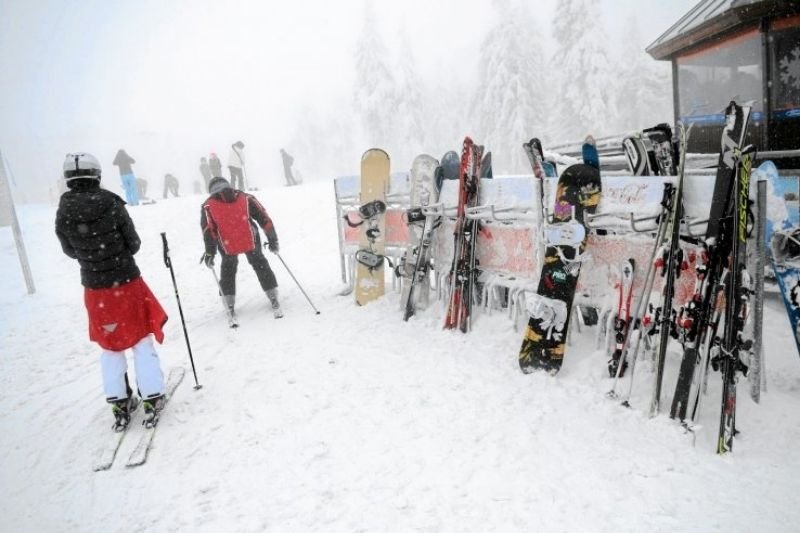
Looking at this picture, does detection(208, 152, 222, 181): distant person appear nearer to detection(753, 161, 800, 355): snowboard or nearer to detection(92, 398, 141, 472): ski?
detection(92, 398, 141, 472): ski

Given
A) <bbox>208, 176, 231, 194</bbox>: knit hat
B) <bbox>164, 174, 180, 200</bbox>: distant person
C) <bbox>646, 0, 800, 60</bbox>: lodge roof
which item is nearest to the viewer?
<bbox>208, 176, 231, 194</bbox>: knit hat

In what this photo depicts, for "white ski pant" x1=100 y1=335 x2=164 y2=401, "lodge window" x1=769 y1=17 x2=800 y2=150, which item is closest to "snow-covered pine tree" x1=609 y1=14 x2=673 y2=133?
"lodge window" x1=769 y1=17 x2=800 y2=150

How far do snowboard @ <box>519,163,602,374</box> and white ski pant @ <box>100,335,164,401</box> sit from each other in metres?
3.12

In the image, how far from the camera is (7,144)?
303 feet

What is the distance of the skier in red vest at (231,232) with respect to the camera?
561cm

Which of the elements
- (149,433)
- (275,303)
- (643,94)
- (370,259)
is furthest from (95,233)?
(643,94)

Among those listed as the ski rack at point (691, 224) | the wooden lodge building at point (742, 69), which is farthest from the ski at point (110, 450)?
the wooden lodge building at point (742, 69)

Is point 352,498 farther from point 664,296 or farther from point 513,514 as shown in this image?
point 664,296

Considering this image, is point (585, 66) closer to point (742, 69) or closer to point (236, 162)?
point (742, 69)

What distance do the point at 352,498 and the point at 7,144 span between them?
4983 inches

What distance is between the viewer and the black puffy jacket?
3383 millimetres

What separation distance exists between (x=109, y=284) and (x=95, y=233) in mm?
424

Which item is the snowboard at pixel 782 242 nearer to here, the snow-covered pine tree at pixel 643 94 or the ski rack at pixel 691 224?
the ski rack at pixel 691 224

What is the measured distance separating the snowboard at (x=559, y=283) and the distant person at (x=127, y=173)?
54.3 ft
